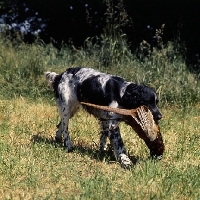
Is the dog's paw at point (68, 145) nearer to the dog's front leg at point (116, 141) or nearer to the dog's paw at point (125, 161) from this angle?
the dog's front leg at point (116, 141)

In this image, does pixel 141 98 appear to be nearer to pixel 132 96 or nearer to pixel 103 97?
pixel 132 96

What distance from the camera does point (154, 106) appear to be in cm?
526

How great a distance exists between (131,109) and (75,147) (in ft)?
3.83

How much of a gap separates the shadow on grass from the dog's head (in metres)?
0.71

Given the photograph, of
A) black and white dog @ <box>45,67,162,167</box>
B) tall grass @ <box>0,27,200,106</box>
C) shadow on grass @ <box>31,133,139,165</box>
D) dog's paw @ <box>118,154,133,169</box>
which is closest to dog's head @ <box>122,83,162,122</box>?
black and white dog @ <box>45,67,162,167</box>

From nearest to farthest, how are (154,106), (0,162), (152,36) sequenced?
(0,162) → (154,106) → (152,36)

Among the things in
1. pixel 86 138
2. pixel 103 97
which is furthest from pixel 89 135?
pixel 103 97

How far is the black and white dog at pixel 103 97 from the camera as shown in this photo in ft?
17.4

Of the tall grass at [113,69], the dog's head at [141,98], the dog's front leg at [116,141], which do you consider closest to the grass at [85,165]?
the dog's front leg at [116,141]

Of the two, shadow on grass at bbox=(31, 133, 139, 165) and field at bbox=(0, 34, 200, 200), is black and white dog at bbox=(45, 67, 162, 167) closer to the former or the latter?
shadow on grass at bbox=(31, 133, 139, 165)

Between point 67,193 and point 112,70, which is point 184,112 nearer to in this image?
point 112,70

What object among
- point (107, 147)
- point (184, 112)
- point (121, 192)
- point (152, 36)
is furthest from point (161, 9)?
point (121, 192)

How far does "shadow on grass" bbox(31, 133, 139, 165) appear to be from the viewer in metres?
5.59

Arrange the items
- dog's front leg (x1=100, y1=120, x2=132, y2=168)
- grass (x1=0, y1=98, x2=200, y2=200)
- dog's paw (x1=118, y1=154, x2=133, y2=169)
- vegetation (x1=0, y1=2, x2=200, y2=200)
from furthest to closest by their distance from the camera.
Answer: dog's front leg (x1=100, y1=120, x2=132, y2=168), dog's paw (x1=118, y1=154, x2=133, y2=169), vegetation (x1=0, y1=2, x2=200, y2=200), grass (x1=0, y1=98, x2=200, y2=200)
